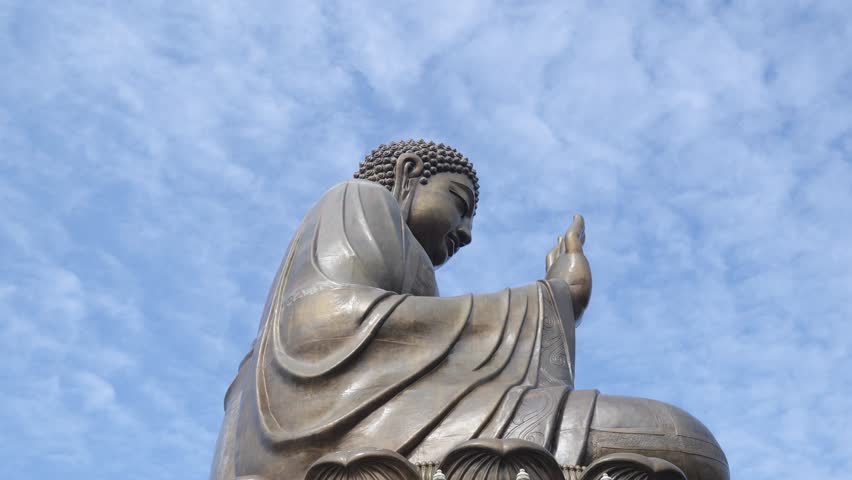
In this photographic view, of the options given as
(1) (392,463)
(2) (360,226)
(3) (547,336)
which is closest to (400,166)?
(2) (360,226)

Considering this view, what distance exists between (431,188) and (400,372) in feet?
8.99

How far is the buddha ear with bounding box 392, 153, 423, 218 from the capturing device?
1045 centimetres

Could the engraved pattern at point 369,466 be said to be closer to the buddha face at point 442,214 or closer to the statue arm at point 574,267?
the statue arm at point 574,267

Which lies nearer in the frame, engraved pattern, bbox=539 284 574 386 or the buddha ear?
engraved pattern, bbox=539 284 574 386

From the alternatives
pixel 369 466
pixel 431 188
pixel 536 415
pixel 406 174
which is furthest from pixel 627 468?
pixel 406 174

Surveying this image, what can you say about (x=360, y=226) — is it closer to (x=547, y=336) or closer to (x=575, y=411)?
(x=547, y=336)

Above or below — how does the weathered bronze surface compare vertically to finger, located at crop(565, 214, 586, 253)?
below

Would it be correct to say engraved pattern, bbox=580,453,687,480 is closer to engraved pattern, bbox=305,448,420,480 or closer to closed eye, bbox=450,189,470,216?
engraved pattern, bbox=305,448,420,480

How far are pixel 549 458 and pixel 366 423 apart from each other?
3.93 ft

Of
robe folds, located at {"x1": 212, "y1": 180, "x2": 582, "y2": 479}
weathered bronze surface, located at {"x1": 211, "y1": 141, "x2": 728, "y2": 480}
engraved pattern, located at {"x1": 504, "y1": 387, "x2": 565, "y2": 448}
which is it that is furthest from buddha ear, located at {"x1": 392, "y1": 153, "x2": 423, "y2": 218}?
engraved pattern, located at {"x1": 504, "y1": 387, "x2": 565, "y2": 448}

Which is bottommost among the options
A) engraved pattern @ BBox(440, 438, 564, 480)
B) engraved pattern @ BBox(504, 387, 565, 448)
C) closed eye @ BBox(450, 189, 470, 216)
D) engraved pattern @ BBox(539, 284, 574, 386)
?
engraved pattern @ BBox(440, 438, 564, 480)

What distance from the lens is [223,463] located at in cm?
880

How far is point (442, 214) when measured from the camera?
33.9 ft

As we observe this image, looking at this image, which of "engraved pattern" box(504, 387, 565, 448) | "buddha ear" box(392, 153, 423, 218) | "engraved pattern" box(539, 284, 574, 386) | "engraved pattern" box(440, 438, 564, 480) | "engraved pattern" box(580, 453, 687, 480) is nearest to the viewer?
"engraved pattern" box(440, 438, 564, 480)
